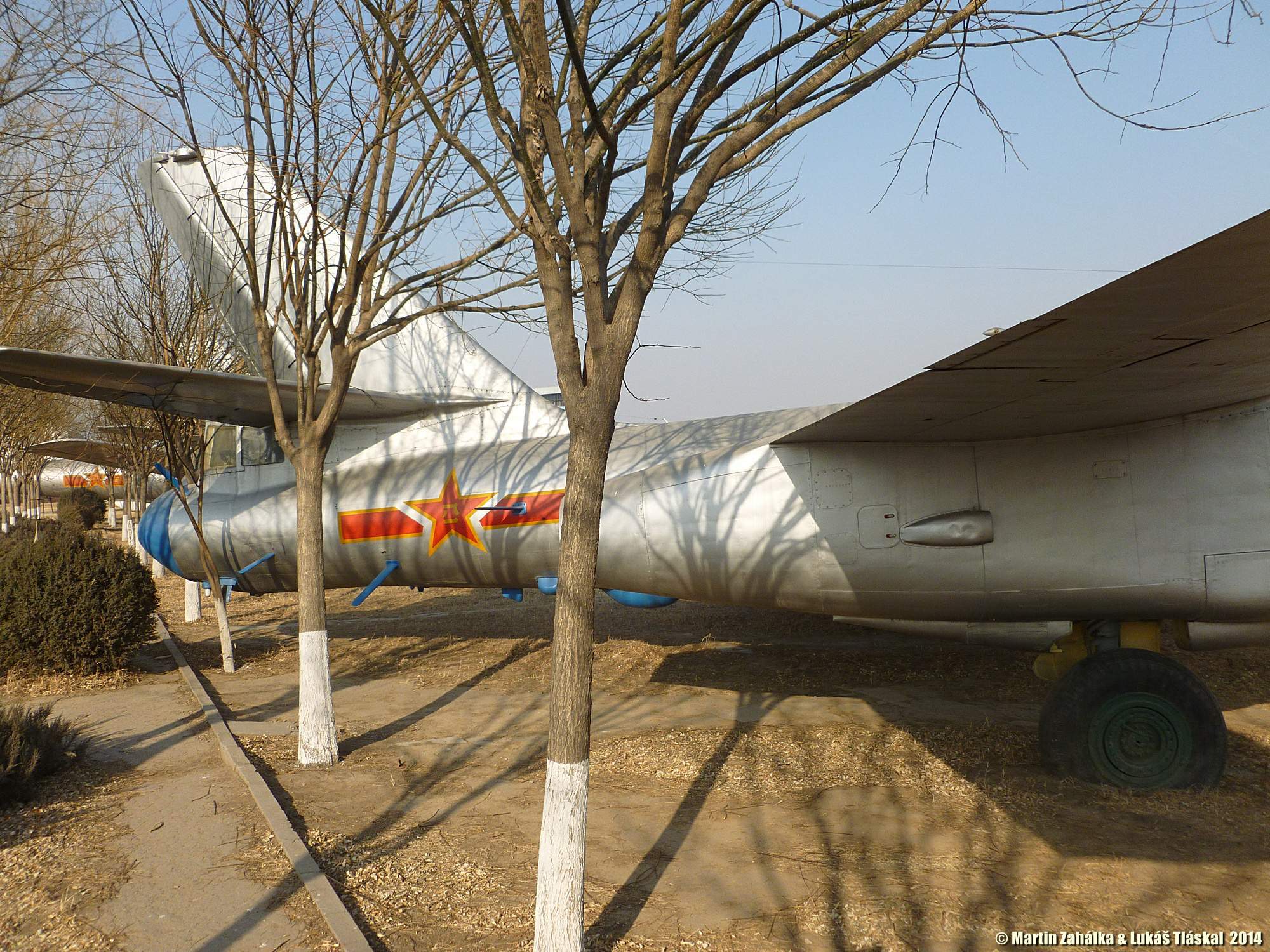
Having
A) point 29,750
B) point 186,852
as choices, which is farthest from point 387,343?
point 186,852

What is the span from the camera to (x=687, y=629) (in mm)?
14562

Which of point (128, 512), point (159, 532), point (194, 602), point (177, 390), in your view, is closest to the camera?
point (177, 390)

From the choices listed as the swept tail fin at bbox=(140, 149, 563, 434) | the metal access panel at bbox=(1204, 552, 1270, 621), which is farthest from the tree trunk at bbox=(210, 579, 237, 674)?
the metal access panel at bbox=(1204, 552, 1270, 621)

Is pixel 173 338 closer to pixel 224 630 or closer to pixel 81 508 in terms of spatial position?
pixel 224 630

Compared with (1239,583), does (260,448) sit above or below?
above

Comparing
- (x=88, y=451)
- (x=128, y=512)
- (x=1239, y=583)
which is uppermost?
(x=88, y=451)

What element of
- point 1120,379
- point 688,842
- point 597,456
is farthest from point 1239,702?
point 597,456

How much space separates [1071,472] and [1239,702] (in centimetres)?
437

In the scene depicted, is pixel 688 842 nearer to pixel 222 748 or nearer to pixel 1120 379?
pixel 1120 379

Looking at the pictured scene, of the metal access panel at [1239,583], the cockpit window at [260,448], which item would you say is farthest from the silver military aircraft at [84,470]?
the metal access panel at [1239,583]

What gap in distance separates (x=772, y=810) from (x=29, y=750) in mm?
5402

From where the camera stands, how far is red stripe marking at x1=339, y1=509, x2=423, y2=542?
10.4 m

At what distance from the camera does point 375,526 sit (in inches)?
416

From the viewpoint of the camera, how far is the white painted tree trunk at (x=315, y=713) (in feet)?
24.7
